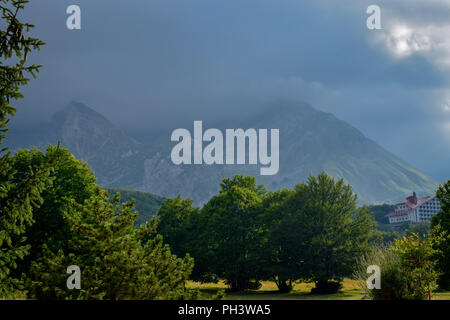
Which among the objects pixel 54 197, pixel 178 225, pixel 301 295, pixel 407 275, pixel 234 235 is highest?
pixel 54 197

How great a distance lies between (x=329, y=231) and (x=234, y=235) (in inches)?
609

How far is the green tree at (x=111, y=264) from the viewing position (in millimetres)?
15508

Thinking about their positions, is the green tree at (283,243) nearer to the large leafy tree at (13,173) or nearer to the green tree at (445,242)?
the green tree at (445,242)

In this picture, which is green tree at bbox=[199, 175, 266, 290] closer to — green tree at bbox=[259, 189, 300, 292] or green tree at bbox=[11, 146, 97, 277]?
green tree at bbox=[259, 189, 300, 292]

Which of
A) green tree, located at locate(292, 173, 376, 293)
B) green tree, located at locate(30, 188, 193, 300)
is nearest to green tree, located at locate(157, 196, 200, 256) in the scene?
green tree, located at locate(292, 173, 376, 293)

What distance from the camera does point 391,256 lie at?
93.0ft

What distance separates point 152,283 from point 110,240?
90.1 inches

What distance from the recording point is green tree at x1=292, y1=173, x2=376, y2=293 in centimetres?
→ 5647

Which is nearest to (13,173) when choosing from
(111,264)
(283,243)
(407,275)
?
(111,264)

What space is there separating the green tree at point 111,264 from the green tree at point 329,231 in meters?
42.4

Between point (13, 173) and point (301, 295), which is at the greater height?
point (13, 173)

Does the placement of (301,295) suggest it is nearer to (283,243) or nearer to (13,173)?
(283,243)

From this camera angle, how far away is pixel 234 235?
66938 millimetres

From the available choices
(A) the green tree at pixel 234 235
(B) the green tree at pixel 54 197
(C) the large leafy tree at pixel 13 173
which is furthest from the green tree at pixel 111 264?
(A) the green tree at pixel 234 235
